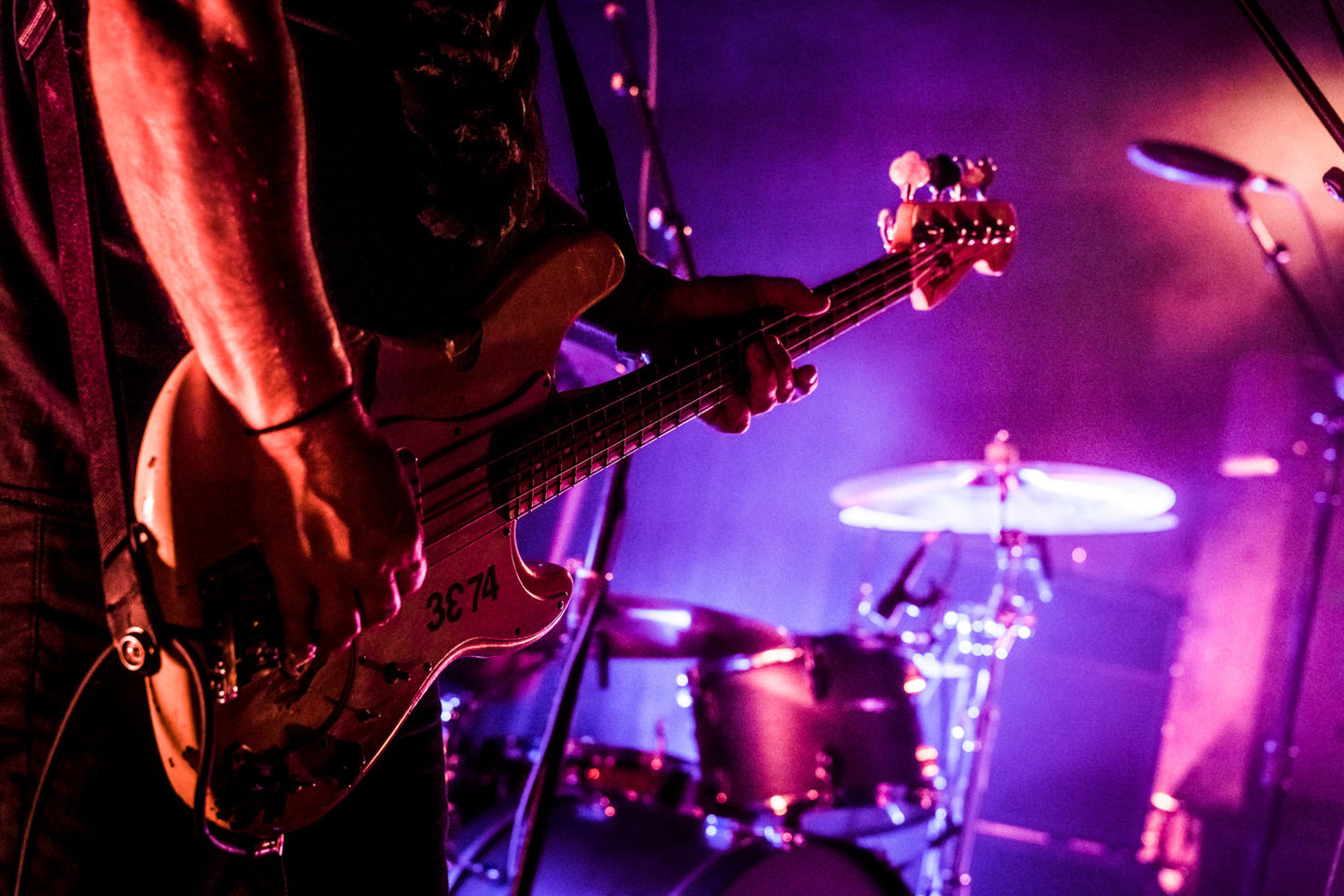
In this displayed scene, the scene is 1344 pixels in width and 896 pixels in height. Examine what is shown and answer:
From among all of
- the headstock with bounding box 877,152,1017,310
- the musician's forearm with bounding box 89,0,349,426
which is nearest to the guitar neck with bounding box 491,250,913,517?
the headstock with bounding box 877,152,1017,310

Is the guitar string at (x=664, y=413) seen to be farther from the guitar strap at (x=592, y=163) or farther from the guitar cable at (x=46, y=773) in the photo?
the guitar cable at (x=46, y=773)

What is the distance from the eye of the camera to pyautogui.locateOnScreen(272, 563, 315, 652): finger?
3.27 feet

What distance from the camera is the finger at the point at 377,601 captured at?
0.99m

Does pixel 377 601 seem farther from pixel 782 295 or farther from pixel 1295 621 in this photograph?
pixel 1295 621

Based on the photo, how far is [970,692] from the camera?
5668 millimetres

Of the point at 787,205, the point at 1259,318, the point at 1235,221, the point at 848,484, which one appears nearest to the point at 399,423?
the point at 848,484

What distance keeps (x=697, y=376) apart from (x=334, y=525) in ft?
2.91

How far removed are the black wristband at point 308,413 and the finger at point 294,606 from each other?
0.13 meters

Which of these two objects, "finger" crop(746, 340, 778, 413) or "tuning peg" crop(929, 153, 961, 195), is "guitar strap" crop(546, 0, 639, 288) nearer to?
"finger" crop(746, 340, 778, 413)

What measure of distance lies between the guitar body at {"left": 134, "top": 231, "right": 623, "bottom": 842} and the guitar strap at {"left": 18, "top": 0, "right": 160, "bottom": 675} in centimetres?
3

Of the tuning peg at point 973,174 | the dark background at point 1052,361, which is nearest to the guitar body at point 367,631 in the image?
the tuning peg at point 973,174

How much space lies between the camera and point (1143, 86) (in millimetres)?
5098

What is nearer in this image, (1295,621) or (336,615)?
(336,615)

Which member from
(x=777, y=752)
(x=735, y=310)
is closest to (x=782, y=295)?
(x=735, y=310)
